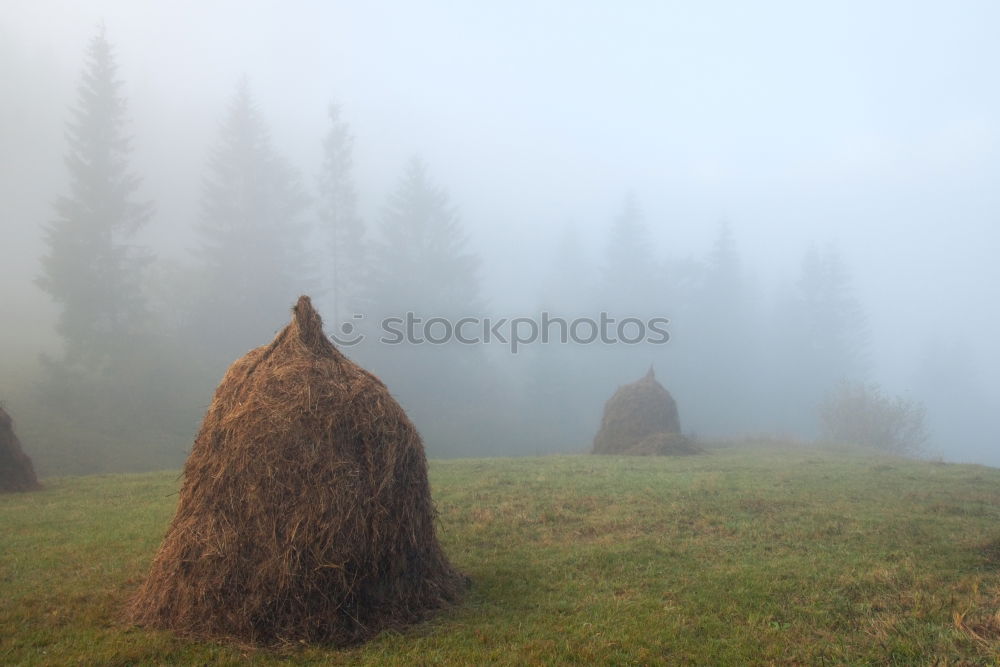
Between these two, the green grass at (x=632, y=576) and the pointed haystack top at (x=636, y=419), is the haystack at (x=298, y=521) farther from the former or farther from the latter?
the pointed haystack top at (x=636, y=419)

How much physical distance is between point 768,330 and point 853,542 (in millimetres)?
94110

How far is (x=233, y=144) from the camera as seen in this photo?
5369 centimetres

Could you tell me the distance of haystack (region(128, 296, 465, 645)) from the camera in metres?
6.85

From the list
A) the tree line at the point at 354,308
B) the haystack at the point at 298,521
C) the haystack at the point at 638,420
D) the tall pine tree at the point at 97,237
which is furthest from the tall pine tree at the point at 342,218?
the haystack at the point at 298,521

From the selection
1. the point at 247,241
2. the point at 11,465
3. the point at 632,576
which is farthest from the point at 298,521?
the point at 247,241

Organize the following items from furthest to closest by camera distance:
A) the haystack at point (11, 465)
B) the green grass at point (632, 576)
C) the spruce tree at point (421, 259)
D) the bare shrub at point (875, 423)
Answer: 1. the spruce tree at point (421, 259)
2. the bare shrub at point (875, 423)
3. the haystack at point (11, 465)
4. the green grass at point (632, 576)

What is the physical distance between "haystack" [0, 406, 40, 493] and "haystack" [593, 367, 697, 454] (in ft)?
67.9

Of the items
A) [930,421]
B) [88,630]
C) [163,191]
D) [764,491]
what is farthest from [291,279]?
[930,421]

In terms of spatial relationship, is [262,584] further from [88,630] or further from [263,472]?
[88,630]

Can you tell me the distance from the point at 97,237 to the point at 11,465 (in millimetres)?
29505

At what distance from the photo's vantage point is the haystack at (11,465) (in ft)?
50.7

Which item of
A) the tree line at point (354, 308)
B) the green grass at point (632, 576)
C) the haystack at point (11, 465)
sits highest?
the tree line at point (354, 308)

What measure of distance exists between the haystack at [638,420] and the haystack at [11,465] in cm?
2069

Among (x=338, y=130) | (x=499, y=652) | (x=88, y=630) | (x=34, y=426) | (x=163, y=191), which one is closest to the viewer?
(x=499, y=652)
